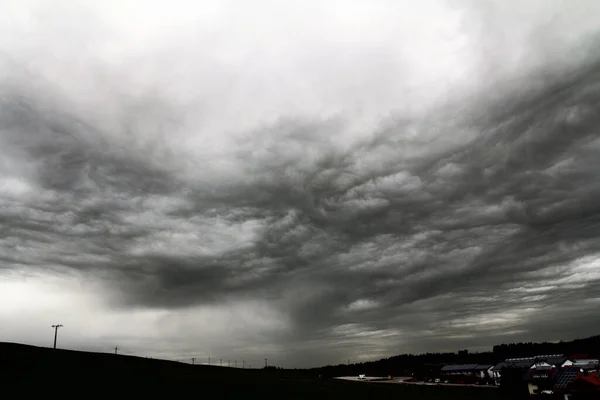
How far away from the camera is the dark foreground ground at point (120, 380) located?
26.0 feet

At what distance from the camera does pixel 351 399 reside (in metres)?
11.9

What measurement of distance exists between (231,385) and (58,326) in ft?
374

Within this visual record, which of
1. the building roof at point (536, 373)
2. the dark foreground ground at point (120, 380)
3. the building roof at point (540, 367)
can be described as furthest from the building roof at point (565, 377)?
the dark foreground ground at point (120, 380)

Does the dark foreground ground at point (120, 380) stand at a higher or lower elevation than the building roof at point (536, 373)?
higher

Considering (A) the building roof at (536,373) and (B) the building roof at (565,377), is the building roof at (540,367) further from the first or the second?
(B) the building roof at (565,377)

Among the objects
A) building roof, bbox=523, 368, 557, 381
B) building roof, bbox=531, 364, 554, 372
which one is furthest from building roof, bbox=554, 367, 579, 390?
building roof, bbox=531, 364, 554, 372

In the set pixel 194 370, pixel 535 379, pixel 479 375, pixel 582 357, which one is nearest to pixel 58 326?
pixel 194 370

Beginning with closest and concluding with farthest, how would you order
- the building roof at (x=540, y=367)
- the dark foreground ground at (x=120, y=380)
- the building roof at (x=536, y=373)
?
1. the dark foreground ground at (x=120, y=380)
2. the building roof at (x=536, y=373)
3. the building roof at (x=540, y=367)

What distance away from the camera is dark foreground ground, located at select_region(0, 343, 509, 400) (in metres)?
7.93

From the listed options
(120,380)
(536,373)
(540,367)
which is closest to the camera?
(120,380)

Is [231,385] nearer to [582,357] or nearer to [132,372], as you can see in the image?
[132,372]

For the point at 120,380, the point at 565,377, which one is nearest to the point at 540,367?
the point at 565,377

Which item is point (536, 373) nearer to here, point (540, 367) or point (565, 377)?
point (540, 367)

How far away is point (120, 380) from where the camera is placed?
890cm
